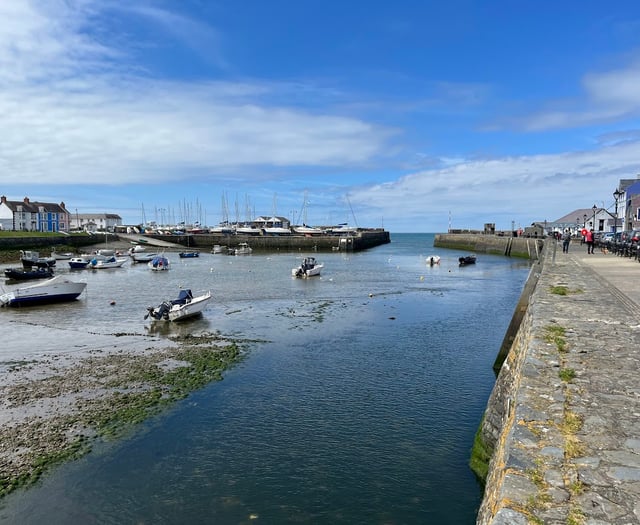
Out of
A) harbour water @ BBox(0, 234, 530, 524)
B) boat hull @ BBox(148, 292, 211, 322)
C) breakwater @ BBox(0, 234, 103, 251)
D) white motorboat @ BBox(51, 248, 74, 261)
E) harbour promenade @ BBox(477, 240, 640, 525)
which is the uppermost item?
breakwater @ BBox(0, 234, 103, 251)

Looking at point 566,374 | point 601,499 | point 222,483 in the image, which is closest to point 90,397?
point 222,483

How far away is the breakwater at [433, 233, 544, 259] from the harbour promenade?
53.6 metres

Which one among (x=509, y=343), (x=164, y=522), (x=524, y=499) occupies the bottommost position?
(x=164, y=522)

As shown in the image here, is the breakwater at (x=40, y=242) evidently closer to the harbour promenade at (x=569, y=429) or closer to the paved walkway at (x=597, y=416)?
the paved walkway at (x=597, y=416)

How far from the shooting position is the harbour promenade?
165 inches

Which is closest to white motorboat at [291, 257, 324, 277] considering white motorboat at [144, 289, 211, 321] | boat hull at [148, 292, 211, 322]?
white motorboat at [144, 289, 211, 321]

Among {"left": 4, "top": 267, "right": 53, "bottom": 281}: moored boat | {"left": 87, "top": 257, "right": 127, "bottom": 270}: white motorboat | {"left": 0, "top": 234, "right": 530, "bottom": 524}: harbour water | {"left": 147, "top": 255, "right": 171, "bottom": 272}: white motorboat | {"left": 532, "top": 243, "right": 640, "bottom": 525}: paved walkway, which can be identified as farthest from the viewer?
{"left": 87, "top": 257, "right": 127, "bottom": 270}: white motorboat

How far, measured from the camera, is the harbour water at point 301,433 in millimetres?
8445

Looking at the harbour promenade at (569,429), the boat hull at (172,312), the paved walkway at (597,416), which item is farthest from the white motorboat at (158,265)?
the harbour promenade at (569,429)

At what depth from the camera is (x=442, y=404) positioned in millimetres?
12914

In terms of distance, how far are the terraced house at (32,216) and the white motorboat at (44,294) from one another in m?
82.6

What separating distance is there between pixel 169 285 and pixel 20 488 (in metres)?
32.1

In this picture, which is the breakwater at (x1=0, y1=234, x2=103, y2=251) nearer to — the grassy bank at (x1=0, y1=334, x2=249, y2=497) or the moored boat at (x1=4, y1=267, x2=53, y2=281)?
the moored boat at (x1=4, y1=267, x2=53, y2=281)

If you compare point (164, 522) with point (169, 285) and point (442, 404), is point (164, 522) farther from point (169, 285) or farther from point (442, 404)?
point (169, 285)
